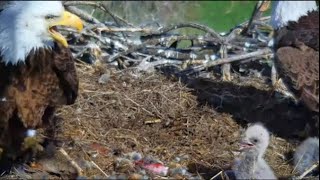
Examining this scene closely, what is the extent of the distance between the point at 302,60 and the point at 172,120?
Answer: 4.04ft

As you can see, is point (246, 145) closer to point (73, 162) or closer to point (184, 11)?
point (73, 162)

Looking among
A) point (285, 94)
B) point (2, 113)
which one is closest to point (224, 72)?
point (285, 94)

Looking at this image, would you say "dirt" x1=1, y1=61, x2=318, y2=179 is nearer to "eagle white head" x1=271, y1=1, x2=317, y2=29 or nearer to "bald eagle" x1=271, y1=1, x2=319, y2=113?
"bald eagle" x1=271, y1=1, x2=319, y2=113

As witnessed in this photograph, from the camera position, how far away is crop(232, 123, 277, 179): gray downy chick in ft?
14.8

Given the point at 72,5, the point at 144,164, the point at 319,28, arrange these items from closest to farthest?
the point at 144,164 → the point at 319,28 → the point at 72,5

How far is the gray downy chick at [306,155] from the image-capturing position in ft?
16.6

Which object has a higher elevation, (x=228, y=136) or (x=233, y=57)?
(x=233, y=57)

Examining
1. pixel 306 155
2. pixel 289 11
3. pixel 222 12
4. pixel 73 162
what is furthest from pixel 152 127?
pixel 222 12

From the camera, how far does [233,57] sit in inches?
256

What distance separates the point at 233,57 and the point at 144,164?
1.87 m

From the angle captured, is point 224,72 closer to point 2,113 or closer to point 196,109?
point 196,109

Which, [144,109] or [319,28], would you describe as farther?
[144,109]

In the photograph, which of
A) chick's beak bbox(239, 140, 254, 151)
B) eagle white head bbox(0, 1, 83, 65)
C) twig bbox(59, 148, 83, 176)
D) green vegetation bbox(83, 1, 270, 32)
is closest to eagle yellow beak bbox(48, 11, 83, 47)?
eagle white head bbox(0, 1, 83, 65)

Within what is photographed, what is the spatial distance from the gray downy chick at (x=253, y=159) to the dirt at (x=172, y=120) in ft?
1.25
